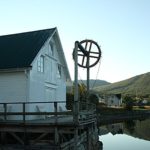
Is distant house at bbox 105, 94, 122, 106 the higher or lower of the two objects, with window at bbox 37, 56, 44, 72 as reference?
lower

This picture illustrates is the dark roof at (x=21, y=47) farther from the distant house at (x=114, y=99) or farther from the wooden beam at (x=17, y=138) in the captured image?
the distant house at (x=114, y=99)

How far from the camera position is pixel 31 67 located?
1094 inches

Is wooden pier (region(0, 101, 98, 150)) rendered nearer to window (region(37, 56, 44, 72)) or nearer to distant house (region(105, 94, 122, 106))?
window (region(37, 56, 44, 72))

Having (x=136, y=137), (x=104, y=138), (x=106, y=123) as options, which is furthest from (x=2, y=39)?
(x=106, y=123)

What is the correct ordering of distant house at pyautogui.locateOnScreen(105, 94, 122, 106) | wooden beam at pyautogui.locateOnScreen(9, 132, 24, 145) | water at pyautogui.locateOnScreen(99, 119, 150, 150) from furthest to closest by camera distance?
distant house at pyautogui.locateOnScreen(105, 94, 122, 106), water at pyautogui.locateOnScreen(99, 119, 150, 150), wooden beam at pyautogui.locateOnScreen(9, 132, 24, 145)

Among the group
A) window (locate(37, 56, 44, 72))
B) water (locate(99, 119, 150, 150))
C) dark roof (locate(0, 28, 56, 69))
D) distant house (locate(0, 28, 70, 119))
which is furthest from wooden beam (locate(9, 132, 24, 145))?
water (locate(99, 119, 150, 150))

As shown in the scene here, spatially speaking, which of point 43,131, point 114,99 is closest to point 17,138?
point 43,131

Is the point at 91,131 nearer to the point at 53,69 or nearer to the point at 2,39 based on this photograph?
the point at 53,69

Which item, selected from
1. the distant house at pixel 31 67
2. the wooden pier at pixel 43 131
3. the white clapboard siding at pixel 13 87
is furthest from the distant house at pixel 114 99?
the wooden pier at pixel 43 131

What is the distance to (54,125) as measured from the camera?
71.1 feet

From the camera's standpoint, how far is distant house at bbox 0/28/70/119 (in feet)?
92.9

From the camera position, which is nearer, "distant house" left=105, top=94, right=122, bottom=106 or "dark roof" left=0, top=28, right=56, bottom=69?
"dark roof" left=0, top=28, right=56, bottom=69

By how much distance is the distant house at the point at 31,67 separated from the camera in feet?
92.9

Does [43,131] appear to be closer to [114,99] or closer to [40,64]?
[40,64]
